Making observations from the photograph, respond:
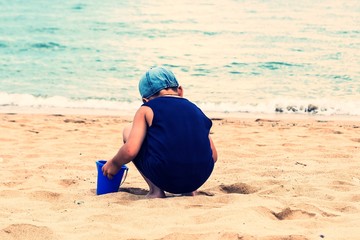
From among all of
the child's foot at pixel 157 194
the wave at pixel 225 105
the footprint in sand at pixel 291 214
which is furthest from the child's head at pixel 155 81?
the wave at pixel 225 105

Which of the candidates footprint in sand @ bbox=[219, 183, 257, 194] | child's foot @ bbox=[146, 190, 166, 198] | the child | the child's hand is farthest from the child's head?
footprint in sand @ bbox=[219, 183, 257, 194]

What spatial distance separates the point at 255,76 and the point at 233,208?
1007 cm

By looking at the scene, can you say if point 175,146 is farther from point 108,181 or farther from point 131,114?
point 131,114

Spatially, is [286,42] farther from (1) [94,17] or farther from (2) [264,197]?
(2) [264,197]

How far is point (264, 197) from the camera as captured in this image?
153 inches

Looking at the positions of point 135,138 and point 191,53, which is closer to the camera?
point 135,138

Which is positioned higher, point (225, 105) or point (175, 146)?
point (175, 146)

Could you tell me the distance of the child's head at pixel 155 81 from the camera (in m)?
3.80

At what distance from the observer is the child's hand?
387cm

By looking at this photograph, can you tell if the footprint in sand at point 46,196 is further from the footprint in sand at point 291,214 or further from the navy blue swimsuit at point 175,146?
the footprint in sand at point 291,214

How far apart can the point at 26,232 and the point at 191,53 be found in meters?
13.5

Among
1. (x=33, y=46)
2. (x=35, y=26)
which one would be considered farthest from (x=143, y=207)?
(x=35, y=26)

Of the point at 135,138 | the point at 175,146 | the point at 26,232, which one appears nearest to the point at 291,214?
the point at 175,146

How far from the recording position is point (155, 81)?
151 inches
